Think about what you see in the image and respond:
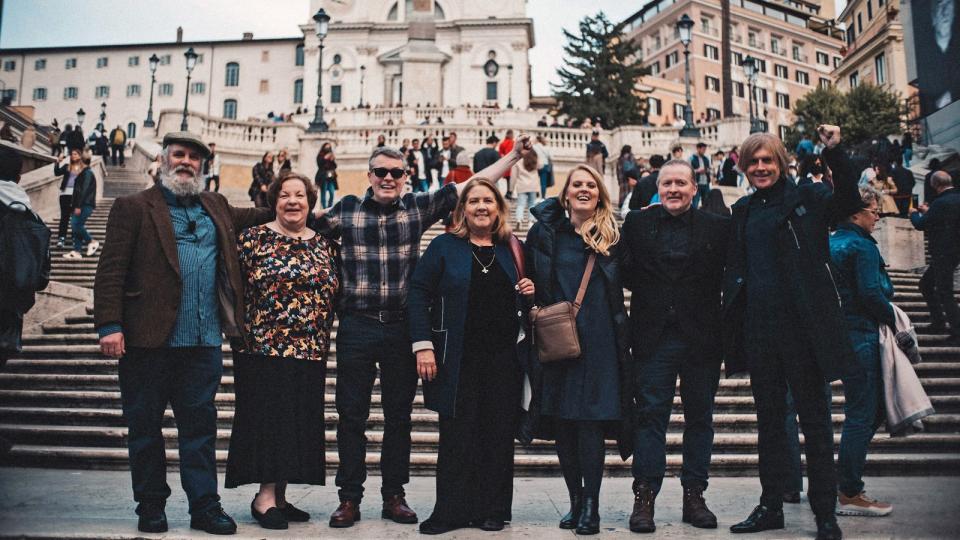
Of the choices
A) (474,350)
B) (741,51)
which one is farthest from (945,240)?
(741,51)

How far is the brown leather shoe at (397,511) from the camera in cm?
464

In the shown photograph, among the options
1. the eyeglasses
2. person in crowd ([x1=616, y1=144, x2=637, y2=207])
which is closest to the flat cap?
the eyeglasses

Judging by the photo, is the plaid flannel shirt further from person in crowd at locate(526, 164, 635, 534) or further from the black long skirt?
person in crowd at locate(526, 164, 635, 534)

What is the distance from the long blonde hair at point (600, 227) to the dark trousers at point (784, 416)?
105 centimetres

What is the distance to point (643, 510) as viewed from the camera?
443 cm

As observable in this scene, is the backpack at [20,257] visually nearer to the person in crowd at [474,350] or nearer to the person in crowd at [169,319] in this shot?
the person in crowd at [169,319]

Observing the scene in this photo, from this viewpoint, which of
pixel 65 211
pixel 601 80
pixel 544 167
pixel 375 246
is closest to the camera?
pixel 375 246

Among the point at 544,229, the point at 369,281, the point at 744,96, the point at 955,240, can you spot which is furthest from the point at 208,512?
the point at 744,96

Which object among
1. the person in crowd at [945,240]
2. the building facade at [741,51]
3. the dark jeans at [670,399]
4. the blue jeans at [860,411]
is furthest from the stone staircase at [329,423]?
the building facade at [741,51]

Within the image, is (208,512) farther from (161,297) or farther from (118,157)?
(118,157)

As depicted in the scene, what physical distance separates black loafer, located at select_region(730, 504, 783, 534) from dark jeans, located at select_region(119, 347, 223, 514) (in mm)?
2948

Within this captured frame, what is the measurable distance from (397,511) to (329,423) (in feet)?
8.91

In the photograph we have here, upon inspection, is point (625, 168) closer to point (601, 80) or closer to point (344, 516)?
point (344, 516)

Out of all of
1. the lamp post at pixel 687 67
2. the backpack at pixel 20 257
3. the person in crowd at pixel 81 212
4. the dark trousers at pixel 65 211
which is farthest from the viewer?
the lamp post at pixel 687 67
